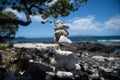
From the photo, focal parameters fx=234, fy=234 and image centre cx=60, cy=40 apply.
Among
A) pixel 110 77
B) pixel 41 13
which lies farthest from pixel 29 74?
pixel 110 77

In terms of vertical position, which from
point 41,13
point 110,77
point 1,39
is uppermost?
point 41,13

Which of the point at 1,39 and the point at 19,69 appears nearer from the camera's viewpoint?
the point at 1,39

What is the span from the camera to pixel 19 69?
1269cm

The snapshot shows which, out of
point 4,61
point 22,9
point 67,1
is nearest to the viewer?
point 67,1

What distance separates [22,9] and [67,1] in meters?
2.48

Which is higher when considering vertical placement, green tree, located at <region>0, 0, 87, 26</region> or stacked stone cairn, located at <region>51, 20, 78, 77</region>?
green tree, located at <region>0, 0, 87, 26</region>

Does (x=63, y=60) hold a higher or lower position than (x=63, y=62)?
higher

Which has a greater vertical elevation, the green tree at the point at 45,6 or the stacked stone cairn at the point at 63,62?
the green tree at the point at 45,6

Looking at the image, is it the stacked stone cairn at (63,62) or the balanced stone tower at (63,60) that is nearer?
the stacked stone cairn at (63,62)

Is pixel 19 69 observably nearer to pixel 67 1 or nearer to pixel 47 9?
pixel 47 9

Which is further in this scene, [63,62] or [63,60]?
[63,62]

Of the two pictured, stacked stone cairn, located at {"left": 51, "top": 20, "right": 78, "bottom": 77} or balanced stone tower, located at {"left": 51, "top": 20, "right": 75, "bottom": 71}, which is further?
balanced stone tower, located at {"left": 51, "top": 20, "right": 75, "bottom": 71}

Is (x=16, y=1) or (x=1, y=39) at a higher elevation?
(x=16, y=1)

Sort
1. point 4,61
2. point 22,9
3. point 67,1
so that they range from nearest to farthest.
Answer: point 67,1 < point 22,9 < point 4,61
